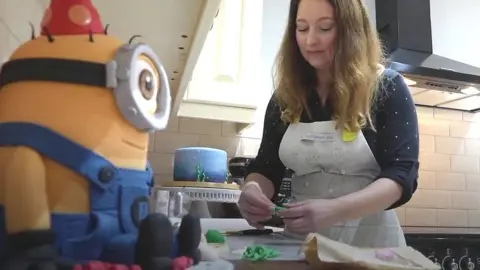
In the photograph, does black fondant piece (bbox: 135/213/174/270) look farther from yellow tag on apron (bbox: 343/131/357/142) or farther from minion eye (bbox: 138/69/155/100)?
yellow tag on apron (bbox: 343/131/357/142)

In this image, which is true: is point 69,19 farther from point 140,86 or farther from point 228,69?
point 228,69

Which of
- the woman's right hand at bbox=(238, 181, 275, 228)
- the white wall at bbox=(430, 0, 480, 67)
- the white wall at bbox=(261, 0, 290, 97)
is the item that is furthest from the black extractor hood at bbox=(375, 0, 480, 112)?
the woman's right hand at bbox=(238, 181, 275, 228)

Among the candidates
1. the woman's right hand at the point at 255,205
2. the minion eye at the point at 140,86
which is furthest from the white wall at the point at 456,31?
the minion eye at the point at 140,86

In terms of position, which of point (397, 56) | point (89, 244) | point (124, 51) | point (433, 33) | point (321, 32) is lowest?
point (89, 244)

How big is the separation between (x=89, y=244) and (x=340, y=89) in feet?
2.15

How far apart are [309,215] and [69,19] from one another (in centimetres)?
47

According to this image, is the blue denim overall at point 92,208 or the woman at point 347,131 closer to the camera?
the blue denim overall at point 92,208

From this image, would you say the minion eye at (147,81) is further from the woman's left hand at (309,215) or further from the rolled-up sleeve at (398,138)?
the rolled-up sleeve at (398,138)

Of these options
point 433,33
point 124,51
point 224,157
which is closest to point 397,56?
point 433,33

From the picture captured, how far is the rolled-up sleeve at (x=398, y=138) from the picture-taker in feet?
2.72

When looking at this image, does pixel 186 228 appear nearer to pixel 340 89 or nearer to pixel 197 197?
pixel 340 89

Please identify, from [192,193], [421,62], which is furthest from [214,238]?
→ [421,62]

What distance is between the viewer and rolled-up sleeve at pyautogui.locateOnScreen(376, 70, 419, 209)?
0.83 m

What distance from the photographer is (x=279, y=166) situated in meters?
1.03
